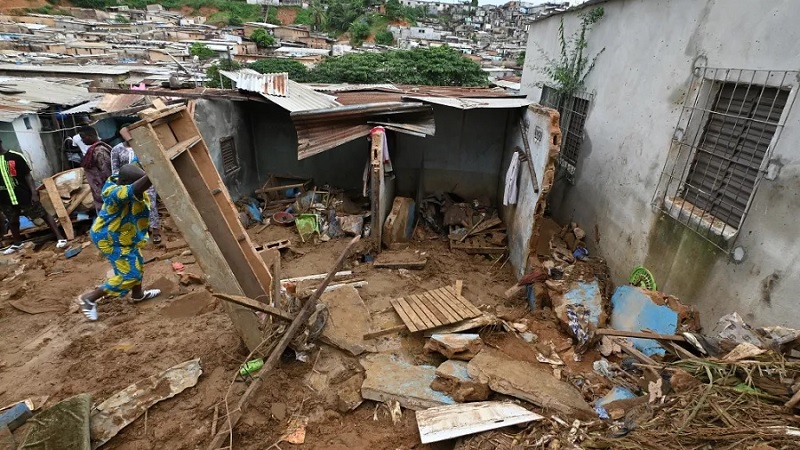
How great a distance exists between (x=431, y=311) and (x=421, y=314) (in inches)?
5.9

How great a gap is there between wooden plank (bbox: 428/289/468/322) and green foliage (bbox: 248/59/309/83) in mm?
18437

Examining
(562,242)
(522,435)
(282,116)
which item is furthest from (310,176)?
(522,435)

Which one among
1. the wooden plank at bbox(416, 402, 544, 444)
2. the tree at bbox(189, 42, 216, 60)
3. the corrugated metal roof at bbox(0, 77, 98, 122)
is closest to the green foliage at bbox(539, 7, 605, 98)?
the wooden plank at bbox(416, 402, 544, 444)

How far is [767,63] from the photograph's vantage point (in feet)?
11.5

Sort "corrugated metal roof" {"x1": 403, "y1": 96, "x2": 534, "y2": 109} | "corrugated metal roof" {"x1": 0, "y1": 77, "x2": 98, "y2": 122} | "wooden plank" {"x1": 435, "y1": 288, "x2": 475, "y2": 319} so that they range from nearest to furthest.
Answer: "wooden plank" {"x1": 435, "y1": 288, "x2": 475, "y2": 319}
"corrugated metal roof" {"x1": 403, "y1": 96, "x2": 534, "y2": 109}
"corrugated metal roof" {"x1": 0, "y1": 77, "x2": 98, "y2": 122}

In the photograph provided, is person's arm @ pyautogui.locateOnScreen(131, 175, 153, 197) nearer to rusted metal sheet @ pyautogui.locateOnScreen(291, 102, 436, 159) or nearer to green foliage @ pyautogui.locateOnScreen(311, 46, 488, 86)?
rusted metal sheet @ pyautogui.locateOnScreen(291, 102, 436, 159)

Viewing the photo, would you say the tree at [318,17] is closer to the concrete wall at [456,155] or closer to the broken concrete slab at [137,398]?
the concrete wall at [456,155]

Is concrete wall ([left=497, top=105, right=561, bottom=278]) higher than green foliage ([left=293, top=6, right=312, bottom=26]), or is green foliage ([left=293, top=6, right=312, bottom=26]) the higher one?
green foliage ([left=293, top=6, right=312, bottom=26])

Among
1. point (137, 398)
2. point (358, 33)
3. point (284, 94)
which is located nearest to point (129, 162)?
point (284, 94)

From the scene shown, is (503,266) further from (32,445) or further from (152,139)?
(32,445)

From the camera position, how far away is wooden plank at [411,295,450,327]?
15.9 feet

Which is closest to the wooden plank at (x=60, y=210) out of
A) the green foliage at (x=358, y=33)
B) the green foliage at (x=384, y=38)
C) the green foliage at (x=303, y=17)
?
the green foliage at (x=384, y=38)

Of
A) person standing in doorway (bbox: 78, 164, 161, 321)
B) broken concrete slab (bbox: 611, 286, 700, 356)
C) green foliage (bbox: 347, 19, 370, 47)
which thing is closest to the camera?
broken concrete slab (bbox: 611, 286, 700, 356)

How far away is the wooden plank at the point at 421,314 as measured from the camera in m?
4.80
